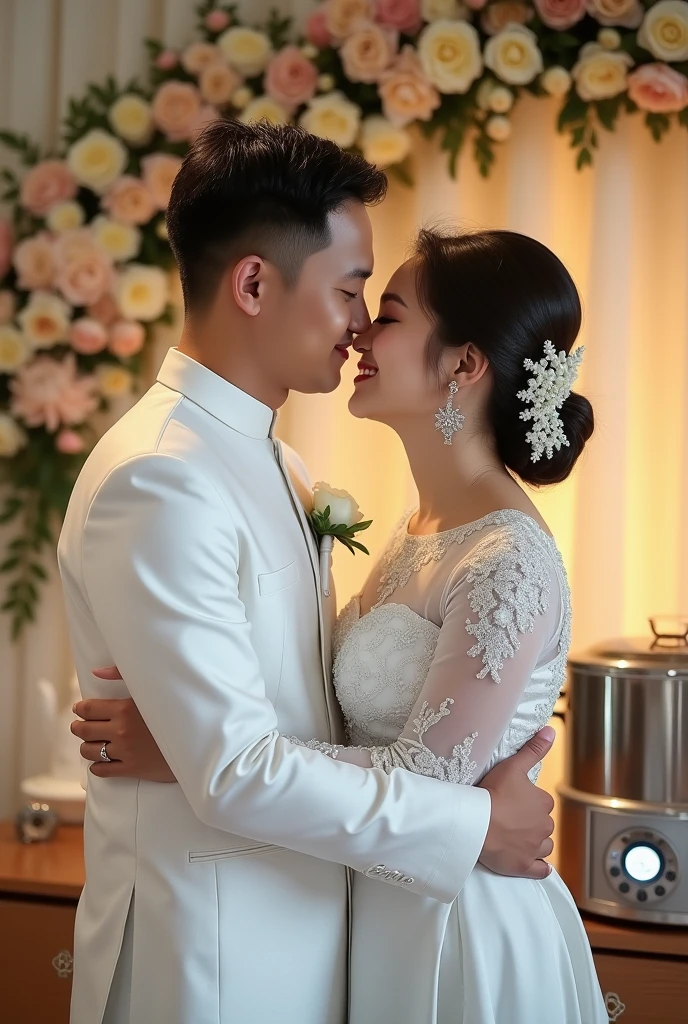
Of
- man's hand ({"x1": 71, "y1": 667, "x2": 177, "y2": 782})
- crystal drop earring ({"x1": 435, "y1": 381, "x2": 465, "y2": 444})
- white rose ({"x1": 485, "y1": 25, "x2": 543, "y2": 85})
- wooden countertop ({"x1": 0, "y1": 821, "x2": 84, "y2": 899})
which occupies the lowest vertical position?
wooden countertop ({"x1": 0, "y1": 821, "x2": 84, "y2": 899})

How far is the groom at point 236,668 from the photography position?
145 centimetres

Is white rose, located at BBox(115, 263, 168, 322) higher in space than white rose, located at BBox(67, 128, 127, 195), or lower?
lower

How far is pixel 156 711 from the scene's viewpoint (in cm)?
146

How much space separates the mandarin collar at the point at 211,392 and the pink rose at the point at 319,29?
54.4 inches

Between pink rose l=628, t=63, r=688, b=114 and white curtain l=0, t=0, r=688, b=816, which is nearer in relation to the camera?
pink rose l=628, t=63, r=688, b=114

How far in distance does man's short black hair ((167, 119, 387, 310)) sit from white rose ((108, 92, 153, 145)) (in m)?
1.25

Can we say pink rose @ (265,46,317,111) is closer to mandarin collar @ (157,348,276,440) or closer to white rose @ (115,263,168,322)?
white rose @ (115,263,168,322)

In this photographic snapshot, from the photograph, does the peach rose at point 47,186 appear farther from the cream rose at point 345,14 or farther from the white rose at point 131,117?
the cream rose at point 345,14

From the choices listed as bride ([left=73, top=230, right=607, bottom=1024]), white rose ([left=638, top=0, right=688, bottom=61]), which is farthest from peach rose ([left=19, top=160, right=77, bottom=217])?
white rose ([left=638, top=0, right=688, bottom=61])

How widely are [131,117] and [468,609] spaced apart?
1.92 m

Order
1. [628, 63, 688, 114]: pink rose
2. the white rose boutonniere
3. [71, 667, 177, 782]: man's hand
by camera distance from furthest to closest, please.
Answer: [628, 63, 688, 114]: pink rose
the white rose boutonniere
[71, 667, 177, 782]: man's hand

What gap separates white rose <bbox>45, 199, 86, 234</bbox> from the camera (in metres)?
2.96

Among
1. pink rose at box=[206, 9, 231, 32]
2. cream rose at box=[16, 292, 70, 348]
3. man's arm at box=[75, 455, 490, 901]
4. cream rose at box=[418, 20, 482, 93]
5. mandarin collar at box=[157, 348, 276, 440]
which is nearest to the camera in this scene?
man's arm at box=[75, 455, 490, 901]

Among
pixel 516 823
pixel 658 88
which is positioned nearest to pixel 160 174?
pixel 658 88
